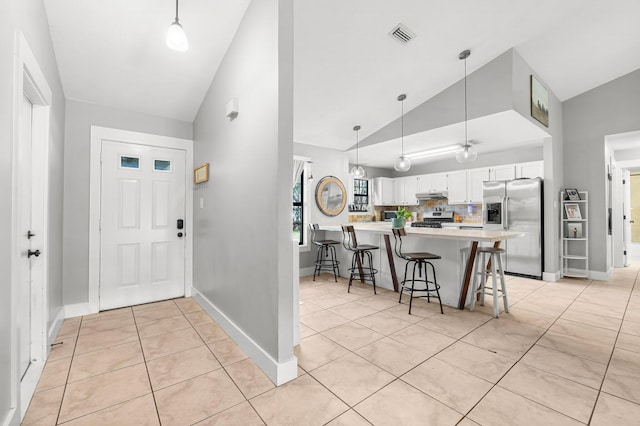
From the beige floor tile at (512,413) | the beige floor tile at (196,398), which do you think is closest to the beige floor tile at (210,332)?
the beige floor tile at (196,398)

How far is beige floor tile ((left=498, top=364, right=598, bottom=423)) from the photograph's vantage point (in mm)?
1682

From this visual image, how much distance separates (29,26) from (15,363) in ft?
6.54

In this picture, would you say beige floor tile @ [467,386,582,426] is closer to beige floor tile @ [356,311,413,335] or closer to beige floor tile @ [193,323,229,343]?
beige floor tile @ [356,311,413,335]

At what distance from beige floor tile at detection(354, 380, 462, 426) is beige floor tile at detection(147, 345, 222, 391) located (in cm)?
116

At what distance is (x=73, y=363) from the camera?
86.9 inches

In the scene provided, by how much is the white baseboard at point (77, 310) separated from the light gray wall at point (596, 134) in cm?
760

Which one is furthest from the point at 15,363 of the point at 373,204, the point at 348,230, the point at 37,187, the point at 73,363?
the point at 373,204

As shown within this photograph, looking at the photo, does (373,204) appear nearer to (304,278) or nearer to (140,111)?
(304,278)

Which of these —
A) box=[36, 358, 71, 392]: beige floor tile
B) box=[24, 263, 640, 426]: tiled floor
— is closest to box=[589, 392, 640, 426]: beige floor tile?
box=[24, 263, 640, 426]: tiled floor

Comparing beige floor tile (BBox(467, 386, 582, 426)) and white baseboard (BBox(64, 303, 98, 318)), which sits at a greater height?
white baseboard (BBox(64, 303, 98, 318))

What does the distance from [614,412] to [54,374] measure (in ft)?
11.8

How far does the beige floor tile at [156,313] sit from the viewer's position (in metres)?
3.09

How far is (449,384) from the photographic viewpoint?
1.91 m

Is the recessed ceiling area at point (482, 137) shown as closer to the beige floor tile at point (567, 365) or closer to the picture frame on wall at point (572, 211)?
the picture frame on wall at point (572, 211)
